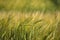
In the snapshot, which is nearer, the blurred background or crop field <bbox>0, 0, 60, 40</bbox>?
crop field <bbox>0, 0, 60, 40</bbox>

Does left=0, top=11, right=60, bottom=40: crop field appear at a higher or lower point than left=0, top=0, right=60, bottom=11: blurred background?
lower

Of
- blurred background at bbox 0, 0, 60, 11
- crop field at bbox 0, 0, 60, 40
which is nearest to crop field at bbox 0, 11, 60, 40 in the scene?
crop field at bbox 0, 0, 60, 40

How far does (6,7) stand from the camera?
8.07 feet

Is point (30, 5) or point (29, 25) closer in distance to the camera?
point (29, 25)

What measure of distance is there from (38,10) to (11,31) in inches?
12.4

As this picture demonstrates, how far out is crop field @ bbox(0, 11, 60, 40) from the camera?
2195 millimetres

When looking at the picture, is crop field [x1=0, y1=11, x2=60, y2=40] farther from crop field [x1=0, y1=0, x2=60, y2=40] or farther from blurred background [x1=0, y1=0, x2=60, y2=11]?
blurred background [x1=0, y1=0, x2=60, y2=11]

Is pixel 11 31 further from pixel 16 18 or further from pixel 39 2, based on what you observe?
pixel 39 2

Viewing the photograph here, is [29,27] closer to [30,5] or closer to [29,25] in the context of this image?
[29,25]

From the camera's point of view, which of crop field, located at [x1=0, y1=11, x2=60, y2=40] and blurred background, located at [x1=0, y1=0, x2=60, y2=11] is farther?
blurred background, located at [x1=0, y1=0, x2=60, y2=11]

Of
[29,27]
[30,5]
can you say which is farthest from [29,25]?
[30,5]

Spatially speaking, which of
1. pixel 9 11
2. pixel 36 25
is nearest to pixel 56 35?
pixel 36 25

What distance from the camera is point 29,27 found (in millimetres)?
2229

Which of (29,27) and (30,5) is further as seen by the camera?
(30,5)
